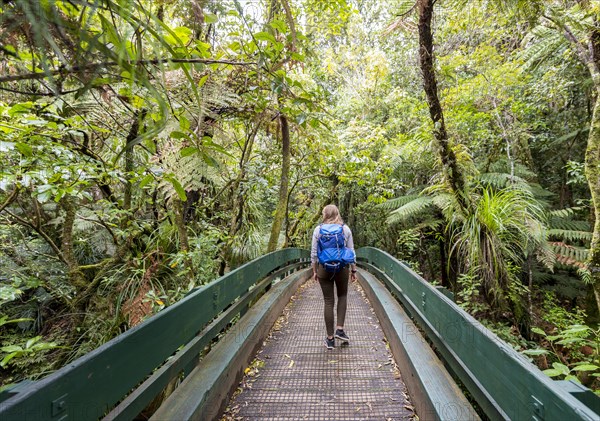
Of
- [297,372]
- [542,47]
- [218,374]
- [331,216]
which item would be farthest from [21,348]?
[542,47]

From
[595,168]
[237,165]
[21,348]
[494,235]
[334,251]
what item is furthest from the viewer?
[237,165]

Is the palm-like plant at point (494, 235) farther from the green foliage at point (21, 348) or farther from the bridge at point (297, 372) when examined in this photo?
the green foliage at point (21, 348)

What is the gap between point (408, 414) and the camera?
10.1 ft

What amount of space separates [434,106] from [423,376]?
13.8 ft

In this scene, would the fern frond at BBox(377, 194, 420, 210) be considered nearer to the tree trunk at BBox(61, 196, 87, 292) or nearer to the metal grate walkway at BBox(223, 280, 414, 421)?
the metal grate walkway at BBox(223, 280, 414, 421)

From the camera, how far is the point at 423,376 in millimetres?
2980

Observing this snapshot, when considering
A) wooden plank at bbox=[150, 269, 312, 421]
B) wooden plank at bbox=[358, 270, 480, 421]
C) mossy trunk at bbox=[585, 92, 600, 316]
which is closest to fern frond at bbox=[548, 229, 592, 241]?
mossy trunk at bbox=[585, 92, 600, 316]

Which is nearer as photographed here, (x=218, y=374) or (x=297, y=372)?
(x=218, y=374)

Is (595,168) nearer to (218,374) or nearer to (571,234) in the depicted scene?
(571,234)

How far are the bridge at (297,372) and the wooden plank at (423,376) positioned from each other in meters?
0.01

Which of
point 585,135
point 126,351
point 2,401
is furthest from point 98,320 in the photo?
point 585,135

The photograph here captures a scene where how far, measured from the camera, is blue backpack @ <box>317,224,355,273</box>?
4512mm

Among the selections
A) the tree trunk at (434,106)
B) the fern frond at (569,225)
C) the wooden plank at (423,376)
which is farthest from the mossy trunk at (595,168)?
the fern frond at (569,225)

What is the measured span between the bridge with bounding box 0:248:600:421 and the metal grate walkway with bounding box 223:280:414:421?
16mm
